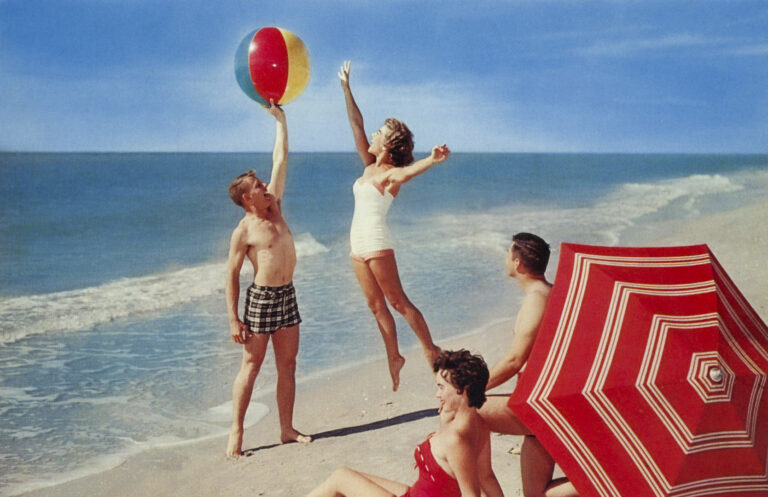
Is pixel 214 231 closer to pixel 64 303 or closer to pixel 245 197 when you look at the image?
pixel 64 303

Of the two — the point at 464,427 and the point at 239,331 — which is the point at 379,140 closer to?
the point at 239,331

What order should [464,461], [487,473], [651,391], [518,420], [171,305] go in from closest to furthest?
[651,391], [464,461], [487,473], [518,420], [171,305]

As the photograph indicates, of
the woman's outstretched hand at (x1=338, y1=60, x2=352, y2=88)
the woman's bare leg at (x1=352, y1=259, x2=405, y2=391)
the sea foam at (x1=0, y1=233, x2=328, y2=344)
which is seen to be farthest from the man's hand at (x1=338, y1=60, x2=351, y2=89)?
the sea foam at (x1=0, y1=233, x2=328, y2=344)

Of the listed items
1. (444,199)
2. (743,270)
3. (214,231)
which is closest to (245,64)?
(743,270)

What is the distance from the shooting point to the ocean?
6.27m

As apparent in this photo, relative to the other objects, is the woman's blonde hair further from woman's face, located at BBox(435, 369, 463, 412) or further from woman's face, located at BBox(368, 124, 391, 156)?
woman's face, located at BBox(435, 369, 463, 412)

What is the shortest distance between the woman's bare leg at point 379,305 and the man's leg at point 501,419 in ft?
5.80

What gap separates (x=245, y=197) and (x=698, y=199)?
28.6m

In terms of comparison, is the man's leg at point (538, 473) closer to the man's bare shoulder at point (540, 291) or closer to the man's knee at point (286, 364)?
the man's bare shoulder at point (540, 291)

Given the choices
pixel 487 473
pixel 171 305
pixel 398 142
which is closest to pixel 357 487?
pixel 487 473

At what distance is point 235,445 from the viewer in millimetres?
5301

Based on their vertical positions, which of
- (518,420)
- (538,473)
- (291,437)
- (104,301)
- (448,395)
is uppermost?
(448,395)

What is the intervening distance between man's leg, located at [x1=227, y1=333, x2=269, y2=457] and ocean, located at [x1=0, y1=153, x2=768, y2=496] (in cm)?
65

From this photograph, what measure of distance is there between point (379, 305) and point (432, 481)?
229cm
